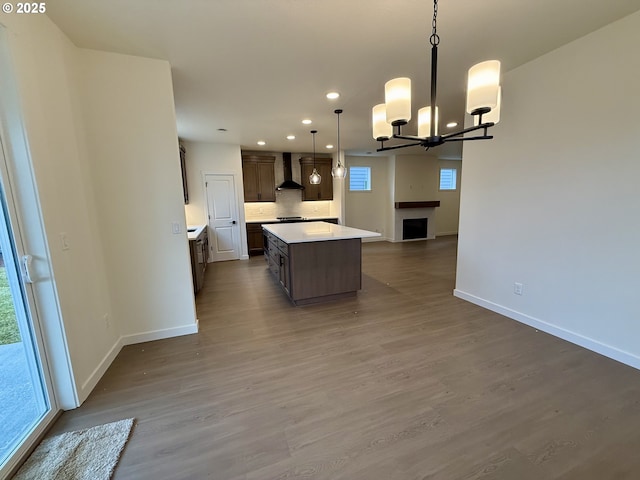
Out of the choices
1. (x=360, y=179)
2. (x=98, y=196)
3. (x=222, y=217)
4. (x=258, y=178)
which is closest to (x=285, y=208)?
(x=258, y=178)

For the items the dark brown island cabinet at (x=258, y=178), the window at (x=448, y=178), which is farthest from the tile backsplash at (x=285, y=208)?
the window at (x=448, y=178)

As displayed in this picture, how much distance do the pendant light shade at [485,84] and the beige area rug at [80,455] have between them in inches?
109

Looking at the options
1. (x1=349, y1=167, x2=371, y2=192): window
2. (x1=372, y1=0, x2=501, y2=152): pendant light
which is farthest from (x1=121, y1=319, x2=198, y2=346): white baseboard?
(x1=349, y1=167, x2=371, y2=192): window

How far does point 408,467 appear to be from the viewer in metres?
1.38

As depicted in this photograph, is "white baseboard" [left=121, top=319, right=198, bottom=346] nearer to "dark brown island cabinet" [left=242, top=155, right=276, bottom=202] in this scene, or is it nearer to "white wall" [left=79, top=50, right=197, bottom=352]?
A: "white wall" [left=79, top=50, right=197, bottom=352]

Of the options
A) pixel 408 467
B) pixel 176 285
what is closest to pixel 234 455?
pixel 408 467

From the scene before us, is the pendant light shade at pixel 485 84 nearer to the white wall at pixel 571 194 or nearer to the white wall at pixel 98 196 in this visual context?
the white wall at pixel 571 194

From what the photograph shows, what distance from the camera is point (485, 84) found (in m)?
1.45

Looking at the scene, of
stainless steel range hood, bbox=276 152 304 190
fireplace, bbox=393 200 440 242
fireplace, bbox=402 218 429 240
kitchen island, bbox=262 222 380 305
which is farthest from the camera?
fireplace, bbox=402 218 429 240

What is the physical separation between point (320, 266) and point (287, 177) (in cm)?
428

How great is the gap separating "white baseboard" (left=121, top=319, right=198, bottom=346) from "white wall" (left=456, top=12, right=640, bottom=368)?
3512 millimetres

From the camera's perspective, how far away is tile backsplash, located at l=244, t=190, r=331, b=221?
7.15m

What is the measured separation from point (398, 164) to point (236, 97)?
5.76 meters

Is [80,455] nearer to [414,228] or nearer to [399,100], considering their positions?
[399,100]
